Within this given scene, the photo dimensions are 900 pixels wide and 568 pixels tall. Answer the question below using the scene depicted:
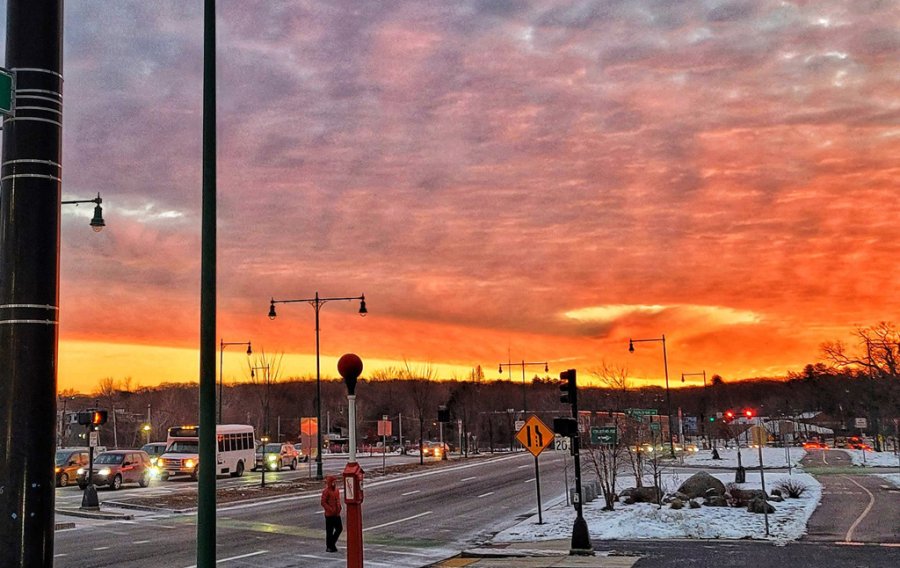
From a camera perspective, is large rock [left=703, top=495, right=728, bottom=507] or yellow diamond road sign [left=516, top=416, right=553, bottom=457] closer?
yellow diamond road sign [left=516, top=416, right=553, bottom=457]

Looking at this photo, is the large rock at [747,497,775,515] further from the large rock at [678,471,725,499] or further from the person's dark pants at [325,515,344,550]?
the person's dark pants at [325,515,344,550]

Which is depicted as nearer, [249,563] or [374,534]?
[249,563]

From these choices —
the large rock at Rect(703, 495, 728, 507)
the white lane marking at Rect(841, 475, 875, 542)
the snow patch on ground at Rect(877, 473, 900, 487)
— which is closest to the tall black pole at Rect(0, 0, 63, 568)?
the white lane marking at Rect(841, 475, 875, 542)

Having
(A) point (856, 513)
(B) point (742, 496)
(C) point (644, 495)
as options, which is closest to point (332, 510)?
(C) point (644, 495)

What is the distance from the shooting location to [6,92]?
6.32 metres

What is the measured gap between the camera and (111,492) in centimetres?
3862

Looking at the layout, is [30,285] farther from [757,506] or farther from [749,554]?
[757,506]

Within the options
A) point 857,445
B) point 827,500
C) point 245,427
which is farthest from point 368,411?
point 827,500

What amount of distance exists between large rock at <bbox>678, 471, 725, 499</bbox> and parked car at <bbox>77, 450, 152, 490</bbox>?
28371 millimetres

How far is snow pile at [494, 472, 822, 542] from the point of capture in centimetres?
2073

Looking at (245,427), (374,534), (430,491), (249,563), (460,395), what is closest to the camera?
(249,563)

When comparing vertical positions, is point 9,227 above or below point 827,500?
above

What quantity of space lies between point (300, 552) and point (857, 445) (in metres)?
92.4

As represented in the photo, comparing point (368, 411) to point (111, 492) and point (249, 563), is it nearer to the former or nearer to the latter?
point (111, 492)
